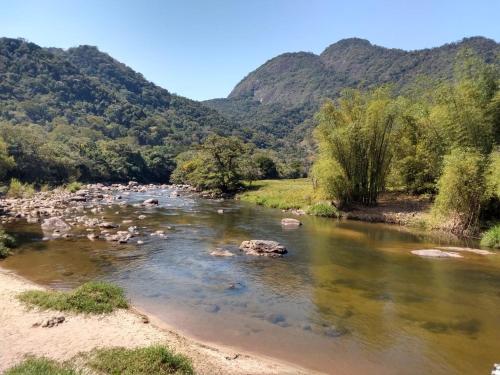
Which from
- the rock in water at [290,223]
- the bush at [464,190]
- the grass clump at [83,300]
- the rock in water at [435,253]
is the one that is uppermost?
the bush at [464,190]

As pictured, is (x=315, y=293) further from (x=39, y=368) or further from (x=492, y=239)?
(x=492, y=239)

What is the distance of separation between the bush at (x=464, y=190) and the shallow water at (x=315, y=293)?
12.6 ft

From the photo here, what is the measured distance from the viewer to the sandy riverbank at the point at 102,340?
37.3ft

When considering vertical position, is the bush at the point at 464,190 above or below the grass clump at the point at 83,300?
above

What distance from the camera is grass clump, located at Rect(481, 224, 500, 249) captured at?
31.6 metres

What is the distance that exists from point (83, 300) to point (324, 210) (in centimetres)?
3772

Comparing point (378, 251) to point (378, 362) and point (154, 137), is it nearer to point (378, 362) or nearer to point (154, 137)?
point (378, 362)

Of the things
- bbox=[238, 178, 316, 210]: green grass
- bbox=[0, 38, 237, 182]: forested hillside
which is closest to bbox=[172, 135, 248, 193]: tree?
bbox=[238, 178, 316, 210]: green grass

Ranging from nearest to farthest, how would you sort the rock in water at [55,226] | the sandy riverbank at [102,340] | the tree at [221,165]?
the sandy riverbank at [102,340], the rock in water at [55,226], the tree at [221,165]

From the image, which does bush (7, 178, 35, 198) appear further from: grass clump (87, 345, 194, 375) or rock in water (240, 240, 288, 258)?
grass clump (87, 345, 194, 375)

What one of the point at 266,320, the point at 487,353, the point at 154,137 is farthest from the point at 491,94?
the point at 154,137

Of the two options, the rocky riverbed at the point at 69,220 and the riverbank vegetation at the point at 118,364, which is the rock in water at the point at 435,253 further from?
the riverbank vegetation at the point at 118,364

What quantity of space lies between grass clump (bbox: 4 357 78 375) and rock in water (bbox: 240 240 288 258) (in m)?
18.5

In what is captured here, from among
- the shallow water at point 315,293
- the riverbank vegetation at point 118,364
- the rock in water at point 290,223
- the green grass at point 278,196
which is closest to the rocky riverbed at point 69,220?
the shallow water at point 315,293
